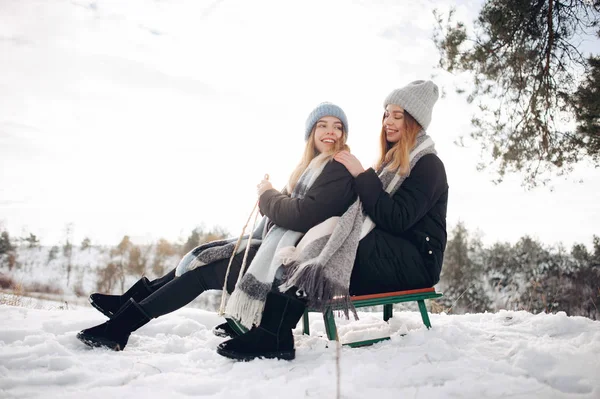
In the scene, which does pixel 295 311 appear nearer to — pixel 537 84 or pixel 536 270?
pixel 537 84

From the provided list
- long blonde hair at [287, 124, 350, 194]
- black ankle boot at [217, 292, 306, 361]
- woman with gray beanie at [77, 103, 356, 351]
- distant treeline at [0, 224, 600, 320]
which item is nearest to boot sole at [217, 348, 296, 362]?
black ankle boot at [217, 292, 306, 361]

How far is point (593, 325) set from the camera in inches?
103

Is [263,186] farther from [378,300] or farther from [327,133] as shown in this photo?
[378,300]

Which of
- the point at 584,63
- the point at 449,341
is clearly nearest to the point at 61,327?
the point at 449,341

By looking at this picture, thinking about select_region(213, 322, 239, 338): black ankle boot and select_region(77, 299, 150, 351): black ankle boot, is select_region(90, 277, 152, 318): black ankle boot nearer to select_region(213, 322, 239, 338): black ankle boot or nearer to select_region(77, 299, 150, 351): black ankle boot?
select_region(77, 299, 150, 351): black ankle boot

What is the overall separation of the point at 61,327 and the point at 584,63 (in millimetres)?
6114

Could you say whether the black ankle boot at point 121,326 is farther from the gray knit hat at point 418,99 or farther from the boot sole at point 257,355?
the gray knit hat at point 418,99

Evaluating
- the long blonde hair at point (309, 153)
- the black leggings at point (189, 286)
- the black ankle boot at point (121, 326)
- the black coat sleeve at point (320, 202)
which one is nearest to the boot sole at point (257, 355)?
the black leggings at point (189, 286)

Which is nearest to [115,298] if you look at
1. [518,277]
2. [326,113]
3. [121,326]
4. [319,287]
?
[121,326]

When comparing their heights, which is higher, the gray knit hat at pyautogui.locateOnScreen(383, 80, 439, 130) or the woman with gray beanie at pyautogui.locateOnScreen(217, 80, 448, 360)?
the gray knit hat at pyautogui.locateOnScreen(383, 80, 439, 130)

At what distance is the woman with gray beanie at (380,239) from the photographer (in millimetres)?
2111

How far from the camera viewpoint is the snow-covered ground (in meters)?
1.60

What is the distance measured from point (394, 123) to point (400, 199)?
0.67m

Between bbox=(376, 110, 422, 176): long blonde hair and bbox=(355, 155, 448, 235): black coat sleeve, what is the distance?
0.39 ft
